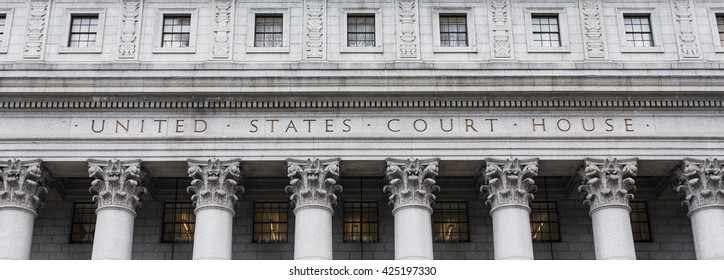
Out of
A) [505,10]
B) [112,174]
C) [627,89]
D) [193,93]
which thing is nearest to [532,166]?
[627,89]

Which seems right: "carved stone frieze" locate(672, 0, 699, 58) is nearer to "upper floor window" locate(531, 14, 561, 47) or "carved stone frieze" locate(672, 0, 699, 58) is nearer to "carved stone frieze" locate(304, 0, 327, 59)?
"upper floor window" locate(531, 14, 561, 47)

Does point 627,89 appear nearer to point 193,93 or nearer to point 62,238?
point 193,93

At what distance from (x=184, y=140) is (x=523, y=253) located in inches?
448

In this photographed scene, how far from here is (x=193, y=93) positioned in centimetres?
3244

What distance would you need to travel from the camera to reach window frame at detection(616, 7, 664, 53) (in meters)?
34.7

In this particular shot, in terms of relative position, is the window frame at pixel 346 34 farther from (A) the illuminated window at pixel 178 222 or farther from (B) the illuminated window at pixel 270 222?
(A) the illuminated window at pixel 178 222

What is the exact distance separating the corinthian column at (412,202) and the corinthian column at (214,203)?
198 inches

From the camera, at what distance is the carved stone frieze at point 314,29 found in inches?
1351

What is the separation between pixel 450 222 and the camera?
36062mm

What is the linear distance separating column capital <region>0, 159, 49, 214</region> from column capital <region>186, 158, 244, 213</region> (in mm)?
4904

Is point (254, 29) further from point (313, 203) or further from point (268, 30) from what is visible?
point (313, 203)

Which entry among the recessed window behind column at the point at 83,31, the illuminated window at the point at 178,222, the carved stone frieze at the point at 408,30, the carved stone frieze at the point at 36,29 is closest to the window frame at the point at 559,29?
the carved stone frieze at the point at 408,30

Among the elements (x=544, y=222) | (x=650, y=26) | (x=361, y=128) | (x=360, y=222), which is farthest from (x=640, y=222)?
(x=361, y=128)

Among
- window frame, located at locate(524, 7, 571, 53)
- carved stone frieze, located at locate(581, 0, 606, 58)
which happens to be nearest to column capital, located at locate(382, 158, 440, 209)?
window frame, located at locate(524, 7, 571, 53)
